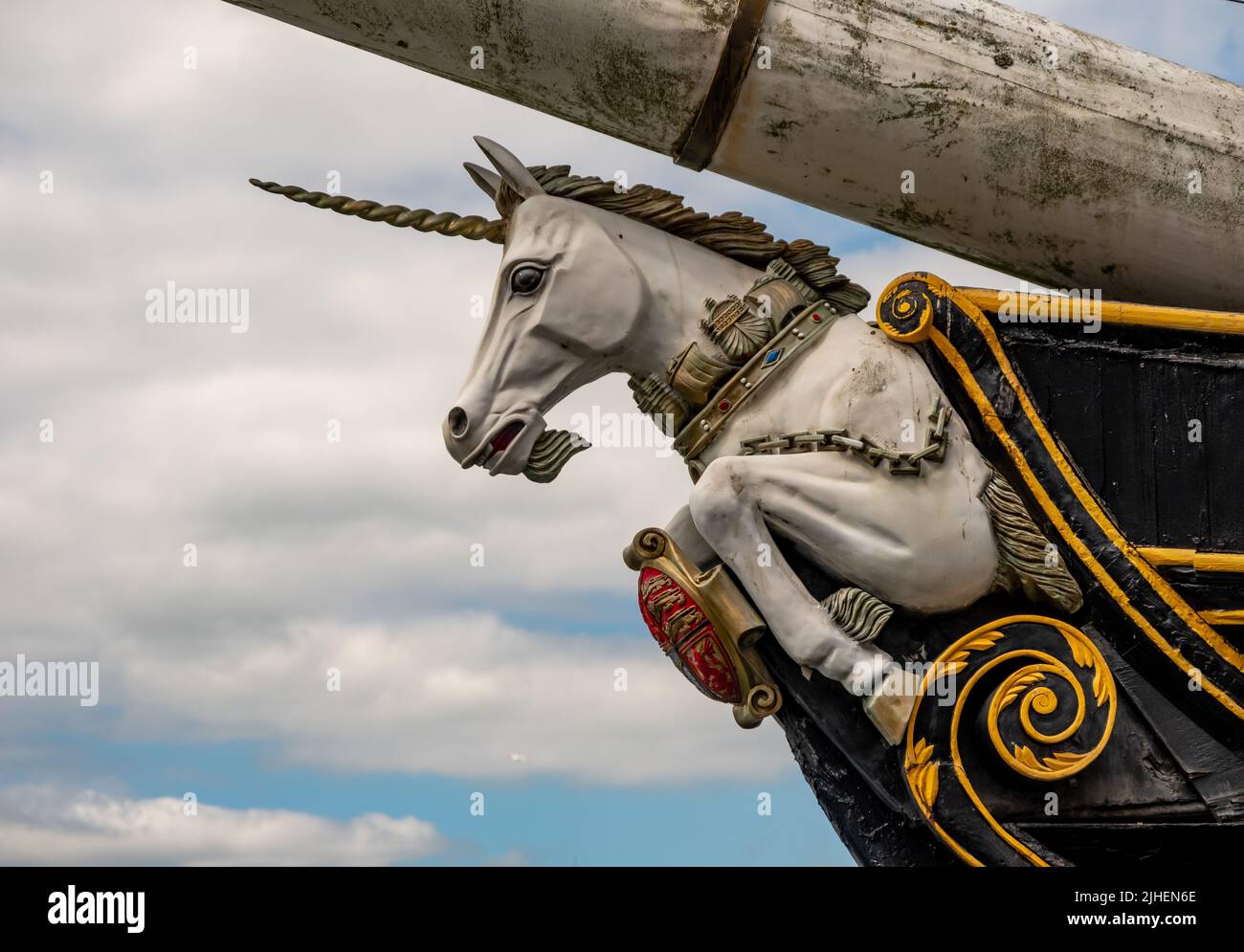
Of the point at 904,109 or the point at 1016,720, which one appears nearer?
the point at 1016,720

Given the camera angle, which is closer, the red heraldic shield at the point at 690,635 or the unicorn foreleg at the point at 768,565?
the unicorn foreleg at the point at 768,565

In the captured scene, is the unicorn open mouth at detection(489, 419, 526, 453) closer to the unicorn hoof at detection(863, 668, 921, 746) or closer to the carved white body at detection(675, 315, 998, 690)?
the carved white body at detection(675, 315, 998, 690)

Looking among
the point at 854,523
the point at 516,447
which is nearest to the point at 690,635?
the point at 854,523

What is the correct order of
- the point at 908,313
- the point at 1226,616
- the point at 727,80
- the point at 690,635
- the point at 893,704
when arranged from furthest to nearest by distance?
the point at 727,80
the point at 908,313
the point at 690,635
the point at 1226,616
the point at 893,704

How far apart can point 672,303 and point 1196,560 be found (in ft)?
7.71

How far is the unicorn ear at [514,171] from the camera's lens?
28.4 ft

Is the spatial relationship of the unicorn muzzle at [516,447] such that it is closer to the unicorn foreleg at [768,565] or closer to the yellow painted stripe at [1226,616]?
the unicorn foreleg at [768,565]

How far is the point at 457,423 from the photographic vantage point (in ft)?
27.6

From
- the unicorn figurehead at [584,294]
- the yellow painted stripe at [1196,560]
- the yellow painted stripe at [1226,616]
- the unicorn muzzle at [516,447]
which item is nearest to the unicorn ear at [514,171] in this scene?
the unicorn figurehead at [584,294]

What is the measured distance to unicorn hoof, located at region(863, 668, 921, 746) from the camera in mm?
7941

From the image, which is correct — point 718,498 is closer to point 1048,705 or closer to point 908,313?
point 908,313

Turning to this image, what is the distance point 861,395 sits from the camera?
8211mm

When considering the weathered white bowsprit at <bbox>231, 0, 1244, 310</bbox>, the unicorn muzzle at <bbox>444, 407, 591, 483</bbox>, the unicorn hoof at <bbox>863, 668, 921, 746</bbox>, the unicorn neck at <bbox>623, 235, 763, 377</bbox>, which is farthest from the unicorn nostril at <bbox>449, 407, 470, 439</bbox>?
the unicorn hoof at <bbox>863, 668, 921, 746</bbox>

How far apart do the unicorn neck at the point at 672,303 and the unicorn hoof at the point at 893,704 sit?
1606 mm
